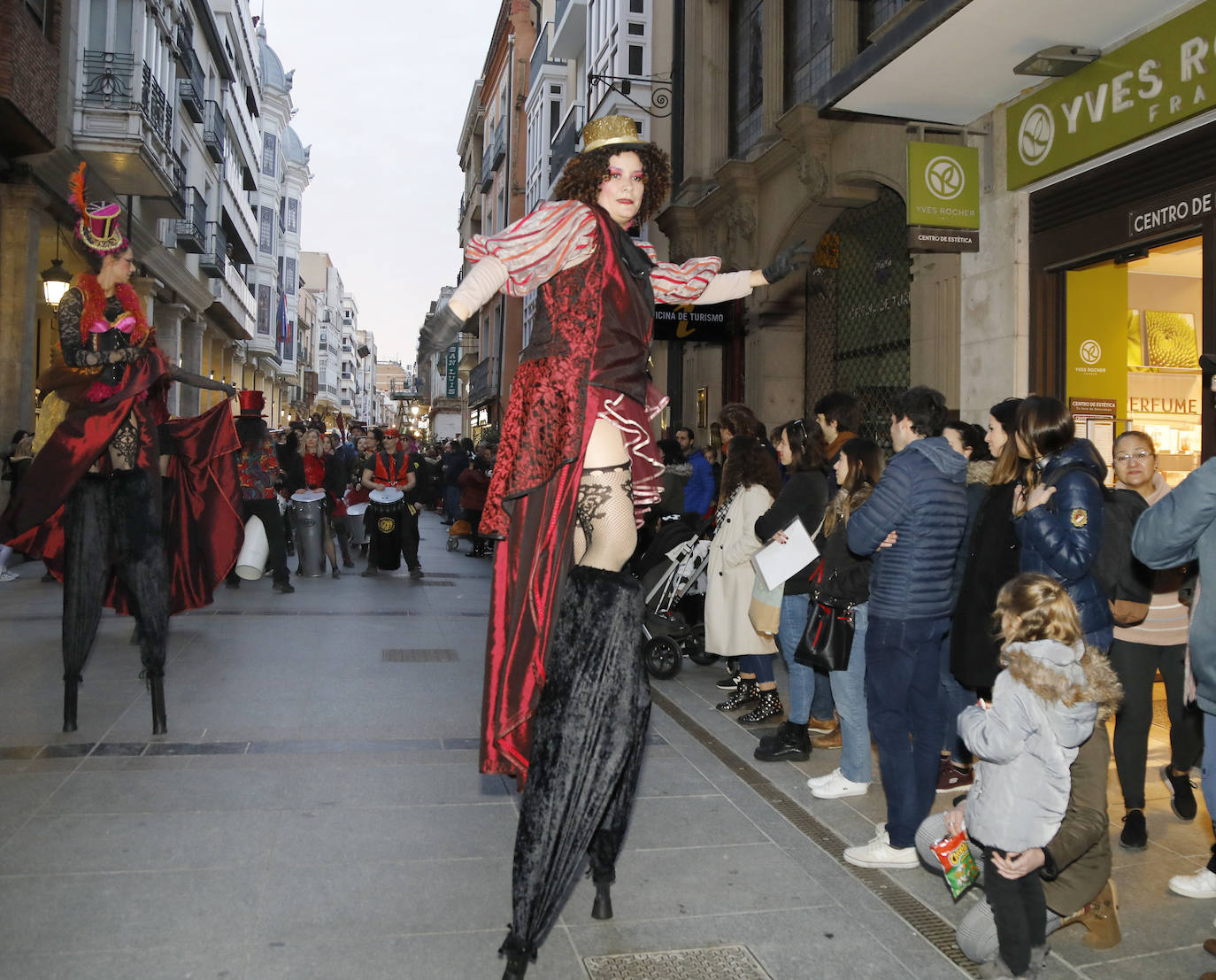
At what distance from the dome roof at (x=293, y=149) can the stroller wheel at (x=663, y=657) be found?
69.8m

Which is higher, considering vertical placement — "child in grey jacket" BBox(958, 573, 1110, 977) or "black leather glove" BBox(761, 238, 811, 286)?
"black leather glove" BBox(761, 238, 811, 286)

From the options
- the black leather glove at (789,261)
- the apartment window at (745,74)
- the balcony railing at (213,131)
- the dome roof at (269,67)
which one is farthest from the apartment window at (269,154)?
the black leather glove at (789,261)

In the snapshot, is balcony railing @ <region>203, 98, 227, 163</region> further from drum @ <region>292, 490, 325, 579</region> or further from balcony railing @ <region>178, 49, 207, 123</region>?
drum @ <region>292, 490, 325, 579</region>

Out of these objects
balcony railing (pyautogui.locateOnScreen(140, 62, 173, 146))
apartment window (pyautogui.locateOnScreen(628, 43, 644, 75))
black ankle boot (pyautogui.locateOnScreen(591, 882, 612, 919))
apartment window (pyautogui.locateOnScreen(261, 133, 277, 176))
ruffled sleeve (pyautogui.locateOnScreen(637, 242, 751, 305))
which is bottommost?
black ankle boot (pyautogui.locateOnScreen(591, 882, 612, 919))

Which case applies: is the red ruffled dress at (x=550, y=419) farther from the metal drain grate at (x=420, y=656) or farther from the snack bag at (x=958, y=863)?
the metal drain grate at (x=420, y=656)

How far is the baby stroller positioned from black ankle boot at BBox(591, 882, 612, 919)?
423 cm

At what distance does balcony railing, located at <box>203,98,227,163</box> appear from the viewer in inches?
1187

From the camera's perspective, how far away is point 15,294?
15.8 metres

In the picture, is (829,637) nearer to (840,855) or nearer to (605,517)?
(840,855)

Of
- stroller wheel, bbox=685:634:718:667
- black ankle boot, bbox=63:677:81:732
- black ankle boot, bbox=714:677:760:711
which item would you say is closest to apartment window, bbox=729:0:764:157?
stroller wheel, bbox=685:634:718:667

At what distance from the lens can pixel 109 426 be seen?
5312mm

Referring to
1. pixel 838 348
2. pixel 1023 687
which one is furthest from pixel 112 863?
pixel 838 348

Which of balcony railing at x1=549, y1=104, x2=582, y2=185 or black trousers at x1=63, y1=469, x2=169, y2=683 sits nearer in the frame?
black trousers at x1=63, y1=469, x2=169, y2=683

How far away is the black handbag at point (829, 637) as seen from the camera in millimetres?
4844
